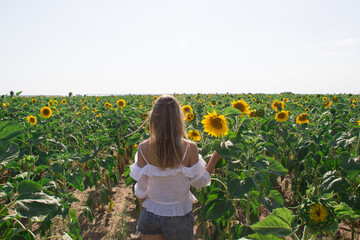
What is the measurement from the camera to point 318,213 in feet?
3.26

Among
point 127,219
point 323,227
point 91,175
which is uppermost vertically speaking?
point 323,227

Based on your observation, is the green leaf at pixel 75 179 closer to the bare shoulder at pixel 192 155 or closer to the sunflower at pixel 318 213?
the bare shoulder at pixel 192 155

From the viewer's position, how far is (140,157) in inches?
88.6

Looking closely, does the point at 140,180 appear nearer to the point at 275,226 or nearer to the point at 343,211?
the point at 275,226

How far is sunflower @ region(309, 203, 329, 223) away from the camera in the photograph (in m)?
0.99

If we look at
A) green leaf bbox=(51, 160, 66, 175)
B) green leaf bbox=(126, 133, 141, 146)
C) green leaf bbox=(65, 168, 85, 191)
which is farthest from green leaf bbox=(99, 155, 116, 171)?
green leaf bbox=(51, 160, 66, 175)

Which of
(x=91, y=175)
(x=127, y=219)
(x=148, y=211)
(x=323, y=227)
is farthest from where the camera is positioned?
(x=127, y=219)

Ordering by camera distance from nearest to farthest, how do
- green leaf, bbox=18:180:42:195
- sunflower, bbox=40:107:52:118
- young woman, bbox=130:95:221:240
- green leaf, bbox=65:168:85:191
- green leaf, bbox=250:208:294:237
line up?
green leaf, bbox=250:208:294:237, green leaf, bbox=18:180:42:195, young woman, bbox=130:95:221:240, green leaf, bbox=65:168:85:191, sunflower, bbox=40:107:52:118

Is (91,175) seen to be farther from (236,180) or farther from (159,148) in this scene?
(236,180)

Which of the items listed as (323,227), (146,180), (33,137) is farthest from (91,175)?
(323,227)

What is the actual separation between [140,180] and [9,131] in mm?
1217

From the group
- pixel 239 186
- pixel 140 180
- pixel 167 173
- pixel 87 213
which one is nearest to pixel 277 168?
pixel 239 186

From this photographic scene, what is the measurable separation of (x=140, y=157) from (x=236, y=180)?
897 mm

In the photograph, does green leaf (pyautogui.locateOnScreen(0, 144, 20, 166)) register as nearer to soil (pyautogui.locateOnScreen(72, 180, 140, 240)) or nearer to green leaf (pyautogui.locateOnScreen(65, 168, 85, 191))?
green leaf (pyautogui.locateOnScreen(65, 168, 85, 191))
